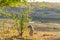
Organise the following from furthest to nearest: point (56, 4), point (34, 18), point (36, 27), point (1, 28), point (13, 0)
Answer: point (56, 4), point (34, 18), point (36, 27), point (1, 28), point (13, 0)

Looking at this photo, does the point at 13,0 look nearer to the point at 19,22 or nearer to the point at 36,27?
the point at 19,22

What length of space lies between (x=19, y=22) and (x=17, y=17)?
0.81m

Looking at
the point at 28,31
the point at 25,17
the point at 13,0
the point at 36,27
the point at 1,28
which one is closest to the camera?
the point at 13,0

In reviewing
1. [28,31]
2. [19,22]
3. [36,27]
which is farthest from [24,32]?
[36,27]

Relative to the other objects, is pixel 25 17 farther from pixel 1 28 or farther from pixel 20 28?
Answer: pixel 1 28

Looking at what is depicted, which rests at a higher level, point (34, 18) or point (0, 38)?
point (0, 38)

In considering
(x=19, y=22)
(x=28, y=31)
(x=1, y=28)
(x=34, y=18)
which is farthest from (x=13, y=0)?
(x=34, y=18)

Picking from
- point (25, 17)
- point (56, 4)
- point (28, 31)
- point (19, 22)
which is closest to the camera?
point (25, 17)

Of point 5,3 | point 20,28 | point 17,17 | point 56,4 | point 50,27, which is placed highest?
point 5,3

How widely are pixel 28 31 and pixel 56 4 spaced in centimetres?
3191

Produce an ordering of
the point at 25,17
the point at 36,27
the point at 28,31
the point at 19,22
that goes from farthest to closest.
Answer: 1. the point at 36,27
2. the point at 28,31
3. the point at 19,22
4. the point at 25,17

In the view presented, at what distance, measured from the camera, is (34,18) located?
2870cm

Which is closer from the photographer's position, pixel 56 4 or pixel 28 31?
pixel 28 31

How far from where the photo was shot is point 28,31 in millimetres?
17016
